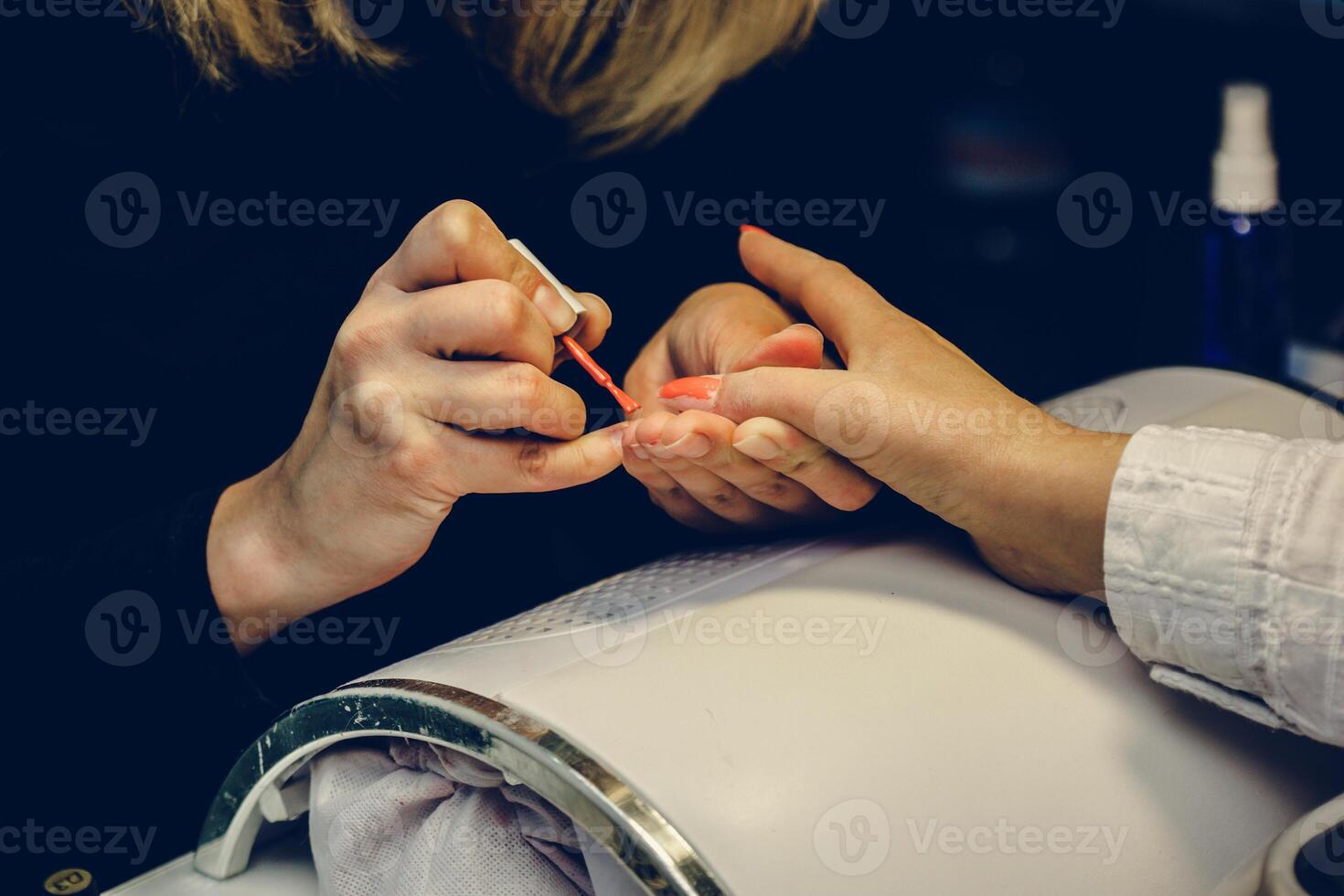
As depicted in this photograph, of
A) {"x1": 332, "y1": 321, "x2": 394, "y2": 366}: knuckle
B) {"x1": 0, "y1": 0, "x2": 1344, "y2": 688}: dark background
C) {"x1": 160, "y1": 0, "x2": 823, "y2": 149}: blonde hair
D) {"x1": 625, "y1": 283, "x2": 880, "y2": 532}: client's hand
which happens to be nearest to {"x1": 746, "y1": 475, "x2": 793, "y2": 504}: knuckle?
{"x1": 625, "y1": 283, "x2": 880, "y2": 532}: client's hand

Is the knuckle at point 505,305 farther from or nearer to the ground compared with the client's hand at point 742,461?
farther from the ground

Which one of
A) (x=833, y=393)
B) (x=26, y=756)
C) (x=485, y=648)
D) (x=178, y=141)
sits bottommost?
(x=26, y=756)

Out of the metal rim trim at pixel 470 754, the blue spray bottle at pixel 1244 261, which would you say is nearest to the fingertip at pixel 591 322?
the metal rim trim at pixel 470 754

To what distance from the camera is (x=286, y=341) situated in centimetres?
85

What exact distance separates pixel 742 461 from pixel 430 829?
0.26 metres

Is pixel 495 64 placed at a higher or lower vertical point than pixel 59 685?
higher

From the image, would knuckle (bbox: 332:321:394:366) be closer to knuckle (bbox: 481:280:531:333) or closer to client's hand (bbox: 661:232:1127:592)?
knuckle (bbox: 481:280:531:333)

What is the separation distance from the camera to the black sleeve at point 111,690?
0.71 m

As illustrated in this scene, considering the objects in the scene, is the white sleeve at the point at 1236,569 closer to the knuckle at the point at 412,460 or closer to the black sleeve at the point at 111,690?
the knuckle at the point at 412,460

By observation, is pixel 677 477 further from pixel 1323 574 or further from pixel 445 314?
pixel 1323 574

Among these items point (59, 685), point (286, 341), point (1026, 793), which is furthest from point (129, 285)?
point (1026, 793)

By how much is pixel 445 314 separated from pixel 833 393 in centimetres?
21

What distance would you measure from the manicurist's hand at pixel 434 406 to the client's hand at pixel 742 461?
4 centimetres

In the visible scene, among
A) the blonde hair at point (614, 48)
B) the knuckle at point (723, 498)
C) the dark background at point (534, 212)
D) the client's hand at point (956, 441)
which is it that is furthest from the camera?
the blonde hair at point (614, 48)
